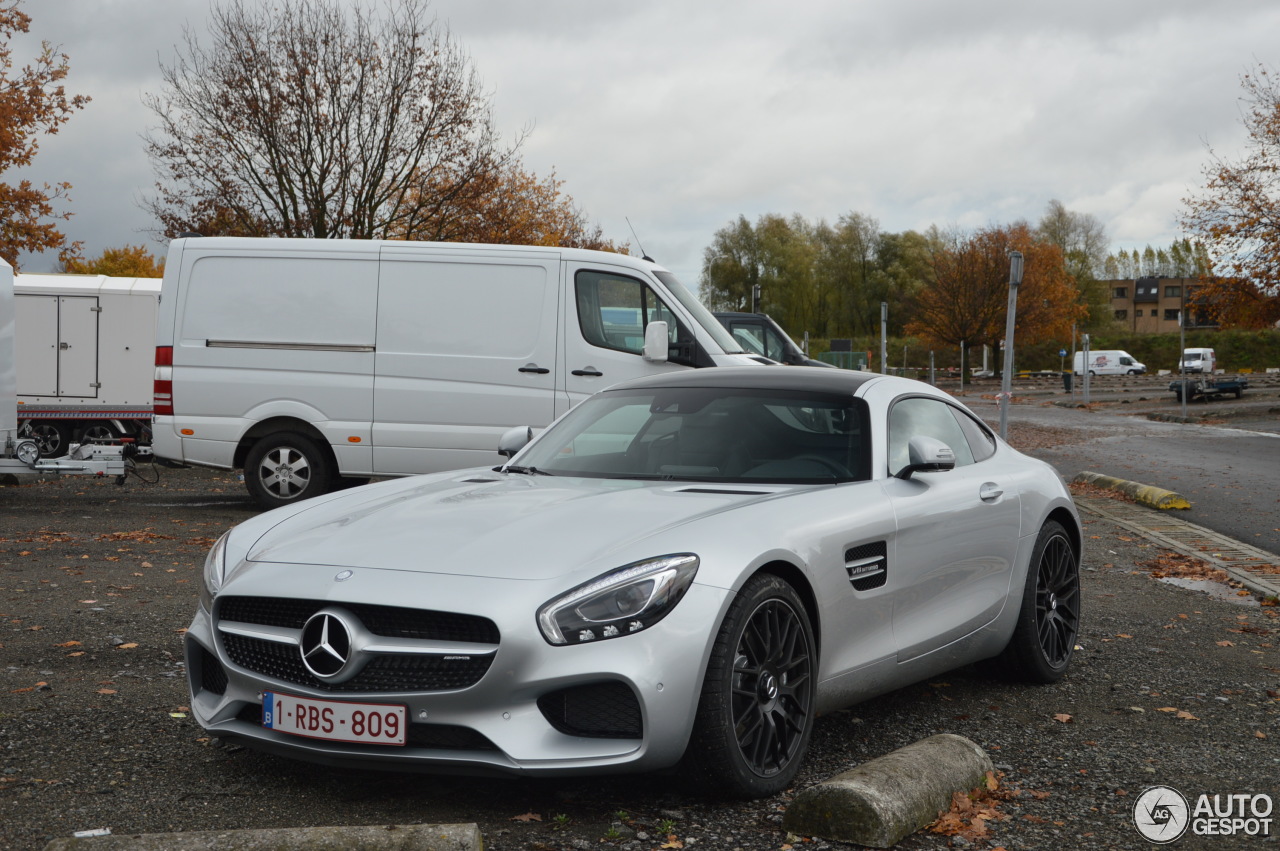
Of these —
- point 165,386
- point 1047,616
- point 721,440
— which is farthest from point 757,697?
point 165,386

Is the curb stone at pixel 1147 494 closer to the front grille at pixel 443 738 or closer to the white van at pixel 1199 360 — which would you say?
the front grille at pixel 443 738

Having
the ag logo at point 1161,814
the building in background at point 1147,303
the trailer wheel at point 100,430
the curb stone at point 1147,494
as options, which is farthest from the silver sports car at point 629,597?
the building in background at point 1147,303

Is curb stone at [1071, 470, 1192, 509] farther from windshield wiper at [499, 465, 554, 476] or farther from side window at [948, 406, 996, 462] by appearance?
windshield wiper at [499, 465, 554, 476]

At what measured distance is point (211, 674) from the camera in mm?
4137

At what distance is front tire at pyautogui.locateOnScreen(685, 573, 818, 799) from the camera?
373 centimetres

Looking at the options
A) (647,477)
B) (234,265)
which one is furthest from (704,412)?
(234,265)

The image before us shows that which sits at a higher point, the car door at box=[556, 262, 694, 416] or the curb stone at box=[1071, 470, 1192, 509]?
the car door at box=[556, 262, 694, 416]

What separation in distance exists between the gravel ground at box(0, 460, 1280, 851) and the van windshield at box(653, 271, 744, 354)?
4667 mm

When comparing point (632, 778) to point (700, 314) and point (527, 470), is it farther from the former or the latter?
point (700, 314)

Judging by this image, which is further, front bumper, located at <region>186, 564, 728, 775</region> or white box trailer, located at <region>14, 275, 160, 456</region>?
white box trailer, located at <region>14, 275, 160, 456</region>

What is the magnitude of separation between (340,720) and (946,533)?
8.21 feet

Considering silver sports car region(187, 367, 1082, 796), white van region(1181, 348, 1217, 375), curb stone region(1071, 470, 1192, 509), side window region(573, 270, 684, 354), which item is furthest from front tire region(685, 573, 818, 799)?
white van region(1181, 348, 1217, 375)

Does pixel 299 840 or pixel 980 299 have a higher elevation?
pixel 980 299

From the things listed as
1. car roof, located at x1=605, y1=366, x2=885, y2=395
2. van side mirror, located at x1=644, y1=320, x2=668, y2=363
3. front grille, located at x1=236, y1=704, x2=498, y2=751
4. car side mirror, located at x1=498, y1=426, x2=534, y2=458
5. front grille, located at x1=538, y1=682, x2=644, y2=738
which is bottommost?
front grille, located at x1=236, y1=704, x2=498, y2=751
